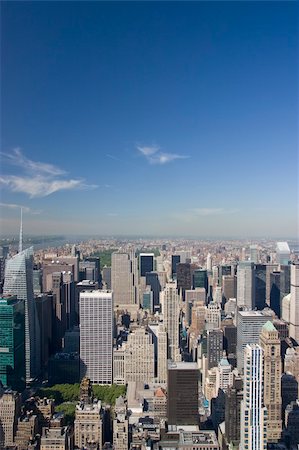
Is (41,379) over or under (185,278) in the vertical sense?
under

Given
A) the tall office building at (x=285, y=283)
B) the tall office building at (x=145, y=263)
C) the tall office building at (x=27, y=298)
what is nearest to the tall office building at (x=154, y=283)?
the tall office building at (x=145, y=263)

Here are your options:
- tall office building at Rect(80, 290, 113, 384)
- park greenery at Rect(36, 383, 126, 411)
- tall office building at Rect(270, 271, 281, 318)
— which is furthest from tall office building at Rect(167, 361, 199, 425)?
tall office building at Rect(270, 271, 281, 318)

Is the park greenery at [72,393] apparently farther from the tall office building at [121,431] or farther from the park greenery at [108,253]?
the park greenery at [108,253]

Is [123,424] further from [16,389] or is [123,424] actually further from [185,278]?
[185,278]

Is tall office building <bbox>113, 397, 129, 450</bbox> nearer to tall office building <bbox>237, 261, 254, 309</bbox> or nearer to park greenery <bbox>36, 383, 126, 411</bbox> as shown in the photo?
park greenery <bbox>36, 383, 126, 411</bbox>

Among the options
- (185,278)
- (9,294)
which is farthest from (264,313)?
(9,294)
